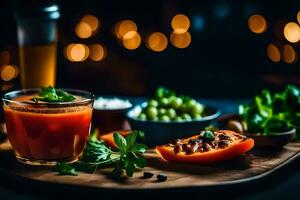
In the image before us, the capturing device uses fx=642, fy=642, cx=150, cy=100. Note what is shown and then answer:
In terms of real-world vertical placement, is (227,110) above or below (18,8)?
below

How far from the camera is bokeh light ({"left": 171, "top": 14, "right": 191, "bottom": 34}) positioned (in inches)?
182

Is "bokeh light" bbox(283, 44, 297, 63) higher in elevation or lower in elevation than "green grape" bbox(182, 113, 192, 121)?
higher

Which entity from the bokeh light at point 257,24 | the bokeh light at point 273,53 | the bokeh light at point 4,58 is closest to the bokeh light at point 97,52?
the bokeh light at point 4,58

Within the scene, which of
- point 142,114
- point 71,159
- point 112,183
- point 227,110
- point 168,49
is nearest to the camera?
point 112,183

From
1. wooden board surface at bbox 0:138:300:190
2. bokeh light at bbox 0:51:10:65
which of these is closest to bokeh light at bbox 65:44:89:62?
bokeh light at bbox 0:51:10:65

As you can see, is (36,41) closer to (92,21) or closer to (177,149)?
(177,149)

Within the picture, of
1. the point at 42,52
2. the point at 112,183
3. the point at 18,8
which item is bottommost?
the point at 112,183

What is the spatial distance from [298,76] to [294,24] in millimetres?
433

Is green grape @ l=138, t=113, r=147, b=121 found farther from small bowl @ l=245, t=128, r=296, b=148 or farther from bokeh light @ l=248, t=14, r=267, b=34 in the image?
bokeh light @ l=248, t=14, r=267, b=34

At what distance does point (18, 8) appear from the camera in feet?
7.67

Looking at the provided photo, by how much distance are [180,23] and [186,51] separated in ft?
0.71

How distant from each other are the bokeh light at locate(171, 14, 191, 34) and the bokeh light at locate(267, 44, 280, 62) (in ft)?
2.05

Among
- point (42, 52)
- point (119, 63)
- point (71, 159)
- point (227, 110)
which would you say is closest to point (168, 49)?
point (119, 63)

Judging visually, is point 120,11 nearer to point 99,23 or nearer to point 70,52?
point 99,23
